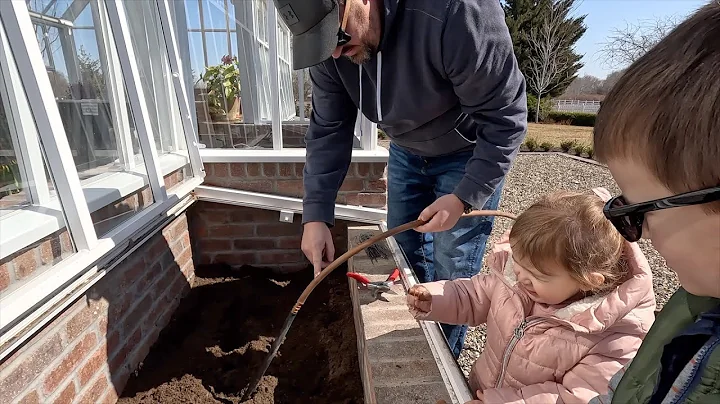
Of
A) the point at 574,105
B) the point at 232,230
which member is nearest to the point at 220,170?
the point at 232,230

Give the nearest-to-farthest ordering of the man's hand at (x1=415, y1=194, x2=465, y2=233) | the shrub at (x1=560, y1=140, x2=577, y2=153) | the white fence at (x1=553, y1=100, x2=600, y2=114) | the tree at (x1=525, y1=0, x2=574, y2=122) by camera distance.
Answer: the man's hand at (x1=415, y1=194, x2=465, y2=233) < the shrub at (x1=560, y1=140, x2=577, y2=153) < the tree at (x1=525, y1=0, x2=574, y2=122) < the white fence at (x1=553, y1=100, x2=600, y2=114)

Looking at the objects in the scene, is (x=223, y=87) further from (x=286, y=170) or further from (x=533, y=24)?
(x=533, y=24)

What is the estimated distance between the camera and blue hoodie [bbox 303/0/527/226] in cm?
144

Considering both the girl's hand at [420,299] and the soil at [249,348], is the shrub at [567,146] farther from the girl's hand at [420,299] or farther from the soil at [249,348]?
the girl's hand at [420,299]

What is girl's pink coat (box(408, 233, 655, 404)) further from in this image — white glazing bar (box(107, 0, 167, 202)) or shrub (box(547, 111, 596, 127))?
shrub (box(547, 111, 596, 127))

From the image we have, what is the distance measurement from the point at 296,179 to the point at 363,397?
1.52 metres

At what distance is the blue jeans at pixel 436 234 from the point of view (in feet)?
6.15

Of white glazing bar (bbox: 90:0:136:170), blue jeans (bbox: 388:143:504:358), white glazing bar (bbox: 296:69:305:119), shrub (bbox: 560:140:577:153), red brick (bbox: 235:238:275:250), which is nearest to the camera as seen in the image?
blue jeans (bbox: 388:143:504:358)

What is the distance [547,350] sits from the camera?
4.14 ft

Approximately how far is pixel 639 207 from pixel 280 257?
277 cm

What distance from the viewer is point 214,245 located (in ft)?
10.3

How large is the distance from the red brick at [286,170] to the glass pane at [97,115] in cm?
84

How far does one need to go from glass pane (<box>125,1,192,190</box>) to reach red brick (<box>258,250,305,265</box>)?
2.41 feet

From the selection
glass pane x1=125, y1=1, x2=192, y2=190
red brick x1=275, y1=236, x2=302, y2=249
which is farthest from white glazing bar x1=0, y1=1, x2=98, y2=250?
red brick x1=275, y1=236, x2=302, y2=249
